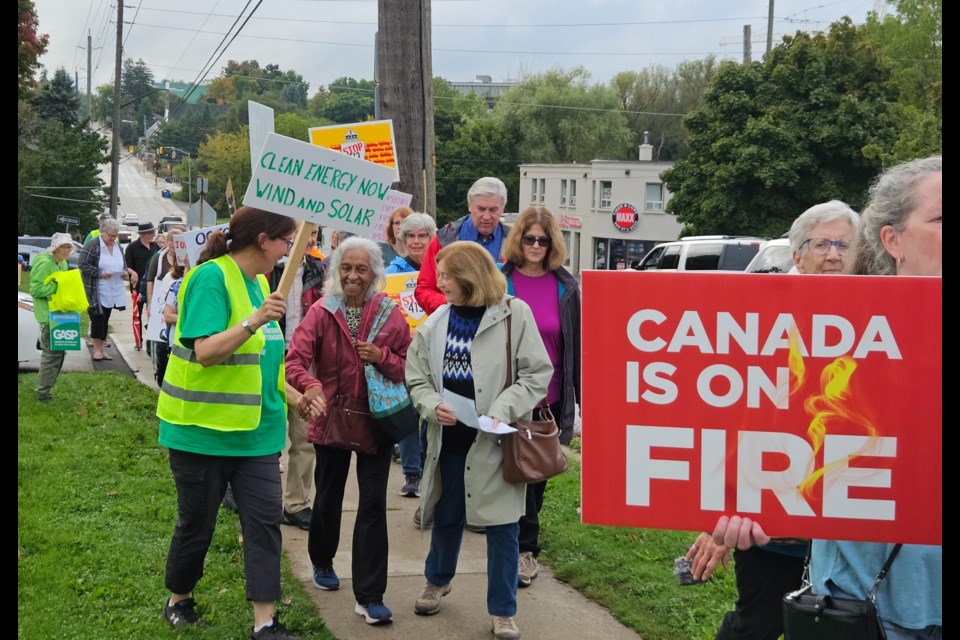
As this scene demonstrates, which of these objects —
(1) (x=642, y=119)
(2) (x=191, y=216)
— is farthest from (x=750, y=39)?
(1) (x=642, y=119)

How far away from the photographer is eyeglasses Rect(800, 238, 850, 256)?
4.32 meters

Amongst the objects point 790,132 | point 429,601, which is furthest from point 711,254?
point 429,601

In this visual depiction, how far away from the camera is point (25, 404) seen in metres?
10.6

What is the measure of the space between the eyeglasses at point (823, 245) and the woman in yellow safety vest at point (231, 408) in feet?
7.21

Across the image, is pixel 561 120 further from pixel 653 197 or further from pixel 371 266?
pixel 371 266

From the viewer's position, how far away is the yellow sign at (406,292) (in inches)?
307

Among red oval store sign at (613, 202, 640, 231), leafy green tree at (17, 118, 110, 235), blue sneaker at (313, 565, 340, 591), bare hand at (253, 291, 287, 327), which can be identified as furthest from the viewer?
red oval store sign at (613, 202, 640, 231)

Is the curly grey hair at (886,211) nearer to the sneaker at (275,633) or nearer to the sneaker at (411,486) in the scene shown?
the sneaker at (275,633)

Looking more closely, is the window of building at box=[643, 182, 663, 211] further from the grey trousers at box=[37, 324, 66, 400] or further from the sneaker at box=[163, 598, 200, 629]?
the sneaker at box=[163, 598, 200, 629]

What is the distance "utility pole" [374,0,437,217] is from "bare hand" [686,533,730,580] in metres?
5.92

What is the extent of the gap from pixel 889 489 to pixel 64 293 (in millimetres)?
9532

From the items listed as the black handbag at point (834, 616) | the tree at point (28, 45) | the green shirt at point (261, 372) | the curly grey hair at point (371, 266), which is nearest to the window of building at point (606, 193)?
the tree at point (28, 45)

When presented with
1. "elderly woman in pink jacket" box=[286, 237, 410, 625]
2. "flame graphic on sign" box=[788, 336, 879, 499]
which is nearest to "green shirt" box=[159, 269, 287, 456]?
"elderly woman in pink jacket" box=[286, 237, 410, 625]

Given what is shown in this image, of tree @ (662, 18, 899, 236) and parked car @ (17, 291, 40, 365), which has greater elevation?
tree @ (662, 18, 899, 236)
